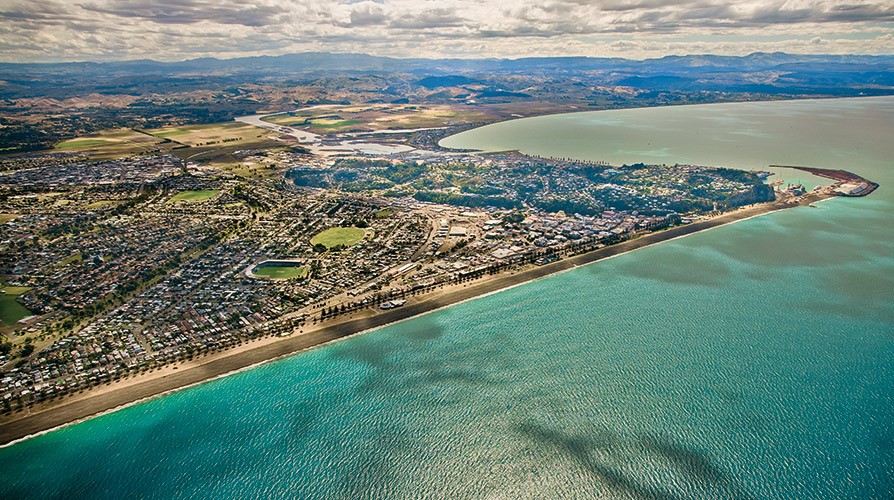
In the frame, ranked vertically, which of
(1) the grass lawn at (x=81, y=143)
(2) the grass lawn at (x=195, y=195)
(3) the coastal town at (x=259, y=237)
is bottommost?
(1) the grass lawn at (x=81, y=143)

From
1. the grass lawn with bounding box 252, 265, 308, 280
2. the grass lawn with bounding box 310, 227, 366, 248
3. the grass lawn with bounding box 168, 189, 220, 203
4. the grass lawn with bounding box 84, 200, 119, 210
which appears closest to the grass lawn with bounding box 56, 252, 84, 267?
the grass lawn with bounding box 252, 265, 308, 280

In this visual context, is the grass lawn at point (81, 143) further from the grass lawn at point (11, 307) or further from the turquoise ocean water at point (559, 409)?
the turquoise ocean water at point (559, 409)

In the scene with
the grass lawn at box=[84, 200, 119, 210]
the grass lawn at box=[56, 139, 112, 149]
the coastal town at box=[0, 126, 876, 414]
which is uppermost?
the coastal town at box=[0, 126, 876, 414]

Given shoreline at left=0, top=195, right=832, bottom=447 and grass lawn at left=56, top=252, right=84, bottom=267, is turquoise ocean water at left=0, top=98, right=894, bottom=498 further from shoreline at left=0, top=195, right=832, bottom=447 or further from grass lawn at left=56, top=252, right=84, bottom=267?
grass lawn at left=56, top=252, right=84, bottom=267

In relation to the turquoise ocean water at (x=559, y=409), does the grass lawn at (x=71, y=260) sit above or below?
below

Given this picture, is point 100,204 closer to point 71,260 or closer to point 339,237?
point 71,260

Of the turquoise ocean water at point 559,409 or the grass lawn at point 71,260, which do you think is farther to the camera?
the grass lawn at point 71,260

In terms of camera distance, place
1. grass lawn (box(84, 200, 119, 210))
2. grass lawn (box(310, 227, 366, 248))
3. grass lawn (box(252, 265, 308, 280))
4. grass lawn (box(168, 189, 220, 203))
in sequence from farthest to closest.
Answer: grass lawn (box(168, 189, 220, 203)), grass lawn (box(84, 200, 119, 210)), grass lawn (box(310, 227, 366, 248)), grass lawn (box(252, 265, 308, 280))

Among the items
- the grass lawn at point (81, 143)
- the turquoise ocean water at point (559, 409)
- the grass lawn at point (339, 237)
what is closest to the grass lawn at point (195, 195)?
the grass lawn at point (339, 237)
